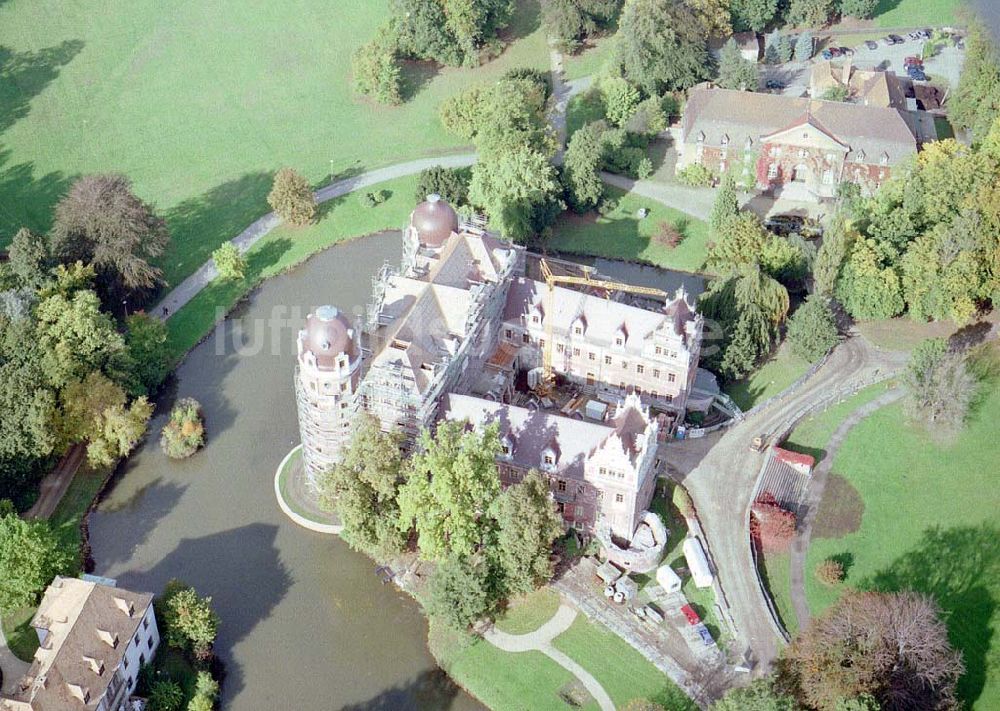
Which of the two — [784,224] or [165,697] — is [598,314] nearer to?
[784,224]

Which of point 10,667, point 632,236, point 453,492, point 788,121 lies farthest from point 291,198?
point 10,667

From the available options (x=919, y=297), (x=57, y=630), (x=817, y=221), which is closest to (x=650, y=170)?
(x=817, y=221)

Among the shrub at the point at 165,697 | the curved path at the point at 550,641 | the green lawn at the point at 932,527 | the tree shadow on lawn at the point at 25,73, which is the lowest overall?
the green lawn at the point at 932,527

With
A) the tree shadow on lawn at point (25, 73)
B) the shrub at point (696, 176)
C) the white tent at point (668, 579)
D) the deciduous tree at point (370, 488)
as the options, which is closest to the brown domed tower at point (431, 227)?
the deciduous tree at point (370, 488)

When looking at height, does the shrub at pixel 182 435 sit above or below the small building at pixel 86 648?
below

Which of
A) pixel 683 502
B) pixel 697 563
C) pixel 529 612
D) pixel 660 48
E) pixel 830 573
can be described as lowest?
pixel 830 573

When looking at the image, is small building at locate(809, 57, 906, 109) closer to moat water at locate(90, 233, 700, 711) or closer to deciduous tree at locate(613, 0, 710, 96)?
deciduous tree at locate(613, 0, 710, 96)

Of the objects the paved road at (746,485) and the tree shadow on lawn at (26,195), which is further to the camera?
the tree shadow on lawn at (26,195)

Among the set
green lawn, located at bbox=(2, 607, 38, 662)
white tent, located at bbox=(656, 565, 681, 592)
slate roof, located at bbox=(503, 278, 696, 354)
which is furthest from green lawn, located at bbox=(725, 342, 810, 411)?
green lawn, located at bbox=(2, 607, 38, 662)

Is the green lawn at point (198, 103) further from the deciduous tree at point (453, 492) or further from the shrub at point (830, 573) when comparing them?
the shrub at point (830, 573)
